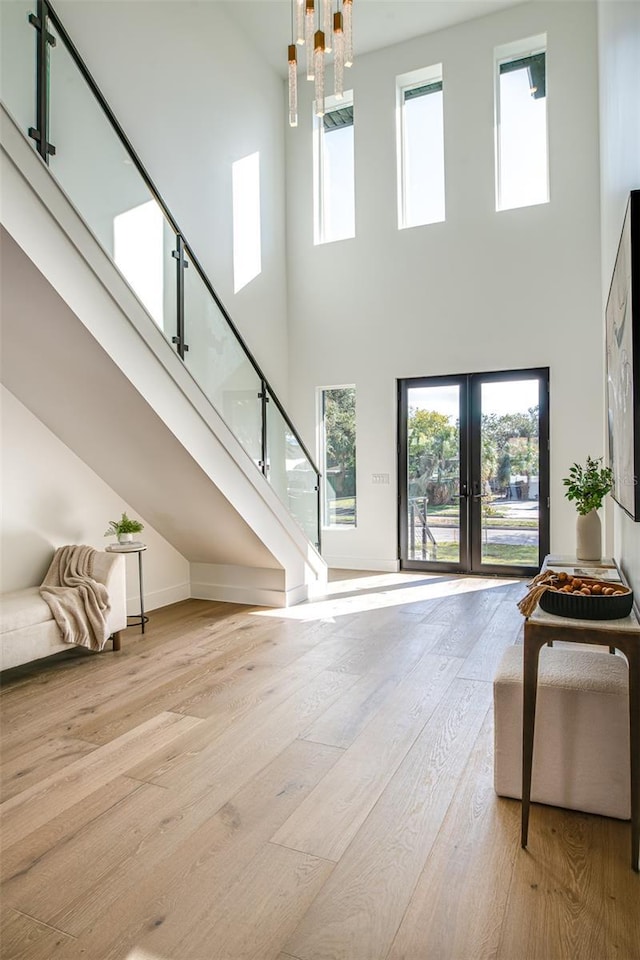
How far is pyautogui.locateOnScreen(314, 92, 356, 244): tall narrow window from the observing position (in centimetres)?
760

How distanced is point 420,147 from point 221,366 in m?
4.49

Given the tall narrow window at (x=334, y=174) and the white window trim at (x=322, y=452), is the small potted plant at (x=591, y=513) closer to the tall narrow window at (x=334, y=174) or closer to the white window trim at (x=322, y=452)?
the white window trim at (x=322, y=452)

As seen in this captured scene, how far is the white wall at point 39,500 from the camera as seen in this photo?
13.5 feet

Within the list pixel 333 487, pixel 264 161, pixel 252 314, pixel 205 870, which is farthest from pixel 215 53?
pixel 205 870

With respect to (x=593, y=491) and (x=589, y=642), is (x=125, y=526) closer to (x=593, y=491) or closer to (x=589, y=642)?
(x=593, y=491)

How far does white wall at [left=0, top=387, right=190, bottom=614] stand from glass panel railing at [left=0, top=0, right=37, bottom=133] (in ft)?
5.70

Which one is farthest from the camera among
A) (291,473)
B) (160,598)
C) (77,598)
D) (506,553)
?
(506,553)

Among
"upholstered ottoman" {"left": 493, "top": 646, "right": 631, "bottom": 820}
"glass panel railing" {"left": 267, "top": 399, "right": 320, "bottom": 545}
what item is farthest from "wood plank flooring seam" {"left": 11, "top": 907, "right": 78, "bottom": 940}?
"glass panel railing" {"left": 267, "top": 399, "right": 320, "bottom": 545}

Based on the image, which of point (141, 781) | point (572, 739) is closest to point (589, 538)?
point (572, 739)

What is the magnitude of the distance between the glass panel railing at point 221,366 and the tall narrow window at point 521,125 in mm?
3866

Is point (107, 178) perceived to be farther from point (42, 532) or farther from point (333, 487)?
point (333, 487)

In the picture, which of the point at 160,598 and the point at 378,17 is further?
the point at 378,17

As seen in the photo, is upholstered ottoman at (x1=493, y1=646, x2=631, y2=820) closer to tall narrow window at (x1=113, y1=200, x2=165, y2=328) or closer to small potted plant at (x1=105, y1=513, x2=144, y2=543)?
tall narrow window at (x1=113, y1=200, x2=165, y2=328)

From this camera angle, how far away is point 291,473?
5.71m
